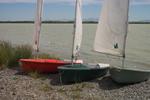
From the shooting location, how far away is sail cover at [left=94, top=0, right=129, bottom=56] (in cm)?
1509

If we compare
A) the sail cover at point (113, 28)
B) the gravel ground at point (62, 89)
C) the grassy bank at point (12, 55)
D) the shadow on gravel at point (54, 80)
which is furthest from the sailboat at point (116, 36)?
the grassy bank at point (12, 55)

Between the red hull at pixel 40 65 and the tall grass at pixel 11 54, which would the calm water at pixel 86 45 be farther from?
the tall grass at pixel 11 54

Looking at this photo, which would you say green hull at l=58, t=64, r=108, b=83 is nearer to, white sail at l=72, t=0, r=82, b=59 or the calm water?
white sail at l=72, t=0, r=82, b=59

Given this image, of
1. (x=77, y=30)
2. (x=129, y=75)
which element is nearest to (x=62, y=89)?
(x=129, y=75)

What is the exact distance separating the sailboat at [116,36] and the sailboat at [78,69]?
0.70 meters

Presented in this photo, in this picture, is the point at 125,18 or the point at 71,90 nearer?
the point at 71,90

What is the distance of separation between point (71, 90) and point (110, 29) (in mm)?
3493

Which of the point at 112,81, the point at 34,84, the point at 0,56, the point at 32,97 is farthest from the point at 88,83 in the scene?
the point at 0,56

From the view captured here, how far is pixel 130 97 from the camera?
12867 mm

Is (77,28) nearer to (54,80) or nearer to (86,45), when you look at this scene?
(54,80)

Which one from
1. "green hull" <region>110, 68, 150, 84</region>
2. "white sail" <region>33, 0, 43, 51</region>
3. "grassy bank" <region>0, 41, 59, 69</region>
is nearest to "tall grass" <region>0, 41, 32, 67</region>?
"grassy bank" <region>0, 41, 59, 69</region>

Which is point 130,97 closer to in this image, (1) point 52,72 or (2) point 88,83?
(2) point 88,83

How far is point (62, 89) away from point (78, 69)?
4.22 ft

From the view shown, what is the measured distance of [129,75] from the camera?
14414mm
